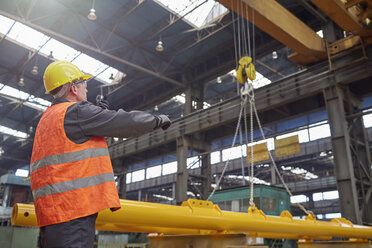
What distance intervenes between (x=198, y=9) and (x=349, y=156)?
8239 millimetres

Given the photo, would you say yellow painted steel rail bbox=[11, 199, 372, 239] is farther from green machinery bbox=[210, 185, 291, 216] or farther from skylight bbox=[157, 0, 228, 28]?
skylight bbox=[157, 0, 228, 28]

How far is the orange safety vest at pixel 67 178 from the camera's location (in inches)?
66.9

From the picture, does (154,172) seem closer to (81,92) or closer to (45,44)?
(45,44)

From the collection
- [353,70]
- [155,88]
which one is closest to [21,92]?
[155,88]

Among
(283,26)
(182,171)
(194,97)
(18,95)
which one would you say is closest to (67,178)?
(283,26)

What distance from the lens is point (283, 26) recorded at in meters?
9.18

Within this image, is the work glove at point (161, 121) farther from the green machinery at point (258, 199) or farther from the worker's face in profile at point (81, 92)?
the green machinery at point (258, 199)

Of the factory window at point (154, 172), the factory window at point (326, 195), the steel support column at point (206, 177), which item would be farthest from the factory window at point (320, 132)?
the factory window at point (154, 172)

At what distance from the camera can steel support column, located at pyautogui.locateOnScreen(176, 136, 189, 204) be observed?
538 inches

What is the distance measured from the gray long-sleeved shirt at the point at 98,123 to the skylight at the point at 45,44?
14782 mm

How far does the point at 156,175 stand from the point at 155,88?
16.1 meters

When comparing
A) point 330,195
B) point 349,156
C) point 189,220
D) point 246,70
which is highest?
point 246,70

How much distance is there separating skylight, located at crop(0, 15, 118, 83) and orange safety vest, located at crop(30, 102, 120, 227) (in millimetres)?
14811

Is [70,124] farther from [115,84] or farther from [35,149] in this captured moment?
[115,84]
